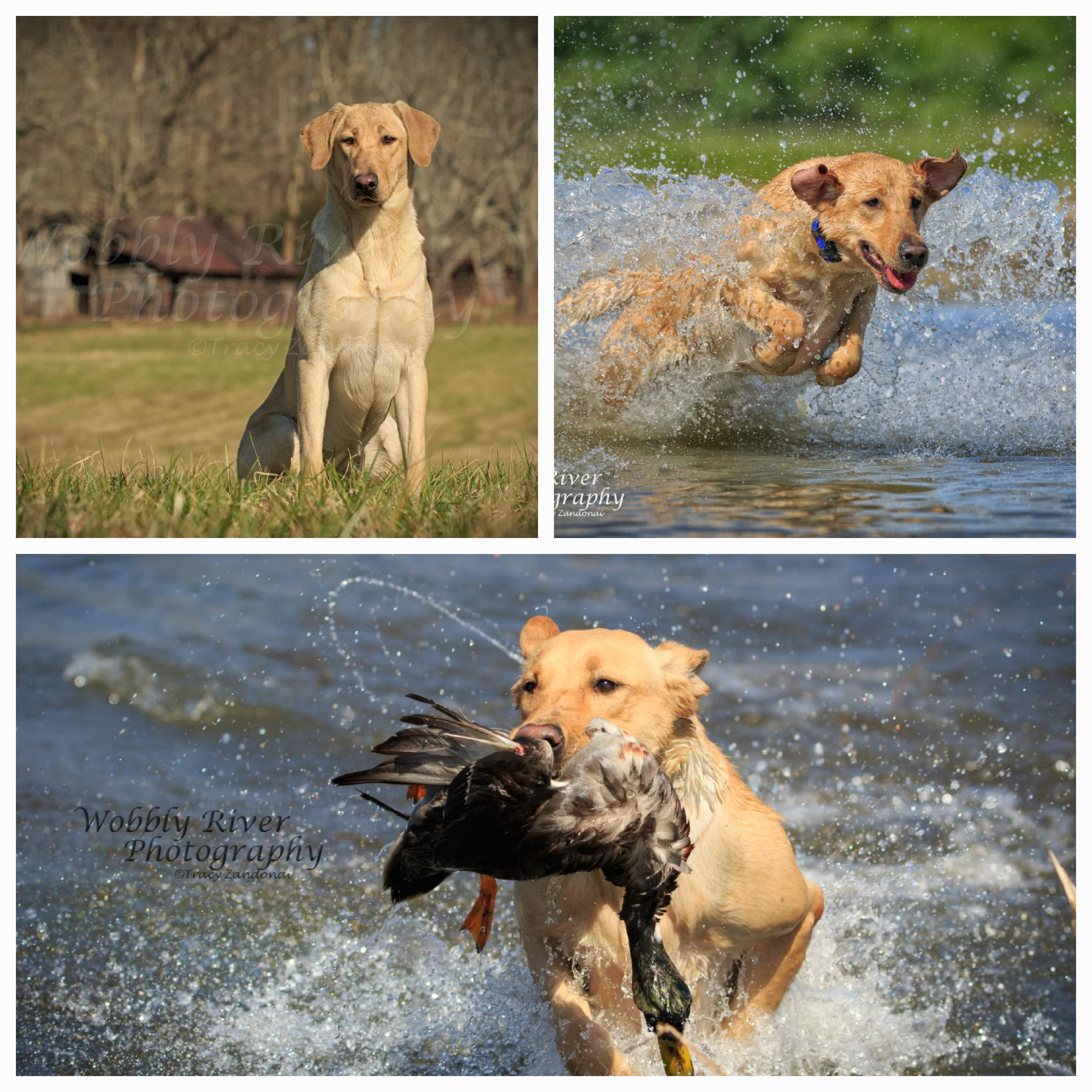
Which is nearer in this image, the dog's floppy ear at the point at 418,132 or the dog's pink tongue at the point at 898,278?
the dog's floppy ear at the point at 418,132

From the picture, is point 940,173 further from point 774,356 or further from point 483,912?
point 483,912

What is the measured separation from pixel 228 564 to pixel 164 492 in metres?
0.86

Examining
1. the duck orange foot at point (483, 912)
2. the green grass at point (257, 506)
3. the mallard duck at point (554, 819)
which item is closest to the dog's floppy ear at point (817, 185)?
the green grass at point (257, 506)

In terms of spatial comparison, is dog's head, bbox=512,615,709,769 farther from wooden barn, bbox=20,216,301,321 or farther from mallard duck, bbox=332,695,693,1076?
wooden barn, bbox=20,216,301,321

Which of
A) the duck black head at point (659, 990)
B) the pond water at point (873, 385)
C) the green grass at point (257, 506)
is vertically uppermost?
the pond water at point (873, 385)

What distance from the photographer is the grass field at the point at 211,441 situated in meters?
3.79

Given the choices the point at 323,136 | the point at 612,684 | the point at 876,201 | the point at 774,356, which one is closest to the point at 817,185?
the point at 876,201

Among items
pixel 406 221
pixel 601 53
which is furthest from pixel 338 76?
pixel 406 221

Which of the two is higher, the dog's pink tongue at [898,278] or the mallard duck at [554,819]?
the dog's pink tongue at [898,278]

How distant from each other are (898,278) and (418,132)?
189 cm

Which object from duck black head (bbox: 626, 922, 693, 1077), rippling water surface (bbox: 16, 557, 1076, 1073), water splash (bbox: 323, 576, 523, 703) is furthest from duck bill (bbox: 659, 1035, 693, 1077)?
water splash (bbox: 323, 576, 523, 703)

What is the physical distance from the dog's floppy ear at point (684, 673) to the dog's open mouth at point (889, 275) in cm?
194

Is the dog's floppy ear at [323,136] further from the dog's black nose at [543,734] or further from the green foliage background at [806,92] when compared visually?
the dog's black nose at [543,734]

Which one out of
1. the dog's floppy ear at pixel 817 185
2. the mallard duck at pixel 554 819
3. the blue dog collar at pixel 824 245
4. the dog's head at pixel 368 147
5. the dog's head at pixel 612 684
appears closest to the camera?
the mallard duck at pixel 554 819
